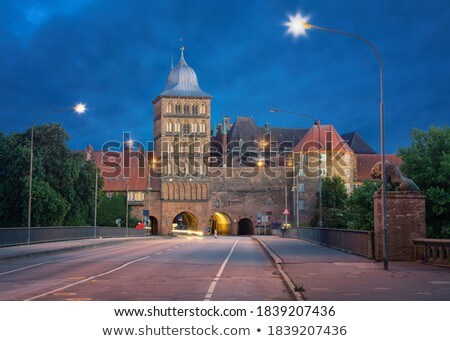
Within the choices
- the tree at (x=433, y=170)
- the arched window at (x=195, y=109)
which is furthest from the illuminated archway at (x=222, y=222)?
the tree at (x=433, y=170)

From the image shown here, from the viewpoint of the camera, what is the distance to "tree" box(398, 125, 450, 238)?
124ft

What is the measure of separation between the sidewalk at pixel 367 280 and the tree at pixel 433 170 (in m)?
14.2

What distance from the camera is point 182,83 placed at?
12538 cm

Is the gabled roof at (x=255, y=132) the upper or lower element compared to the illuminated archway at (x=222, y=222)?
upper

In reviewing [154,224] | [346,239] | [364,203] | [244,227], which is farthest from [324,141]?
[346,239]

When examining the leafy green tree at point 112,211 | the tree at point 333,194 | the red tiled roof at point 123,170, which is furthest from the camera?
the red tiled roof at point 123,170

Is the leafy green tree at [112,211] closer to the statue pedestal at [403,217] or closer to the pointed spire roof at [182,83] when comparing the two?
the pointed spire roof at [182,83]

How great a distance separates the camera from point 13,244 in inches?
1524

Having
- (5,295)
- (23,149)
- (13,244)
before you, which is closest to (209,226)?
(23,149)

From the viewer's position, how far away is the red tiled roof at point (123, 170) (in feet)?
374

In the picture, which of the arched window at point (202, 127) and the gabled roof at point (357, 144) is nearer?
the arched window at point (202, 127)

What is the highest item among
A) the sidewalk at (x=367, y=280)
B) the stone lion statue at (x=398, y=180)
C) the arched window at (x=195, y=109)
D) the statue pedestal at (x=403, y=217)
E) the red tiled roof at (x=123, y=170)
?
the arched window at (x=195, y=109)
